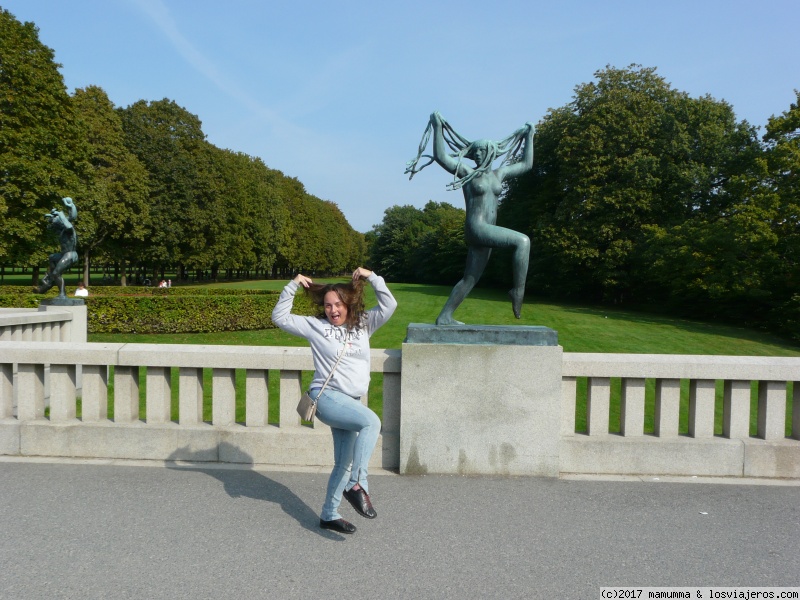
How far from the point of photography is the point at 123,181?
37094 mm

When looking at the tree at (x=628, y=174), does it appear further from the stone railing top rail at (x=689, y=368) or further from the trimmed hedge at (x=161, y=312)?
the stone railing top rail at (x=689, y=368)

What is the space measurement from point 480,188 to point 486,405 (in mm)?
1924

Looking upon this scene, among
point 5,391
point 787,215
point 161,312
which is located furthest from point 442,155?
point 787,215

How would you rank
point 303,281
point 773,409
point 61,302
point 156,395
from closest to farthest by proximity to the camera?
point 303,281 → point 773,409 → point 156,395 → point 61,302

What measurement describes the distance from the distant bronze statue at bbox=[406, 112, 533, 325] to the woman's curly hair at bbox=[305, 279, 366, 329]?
1.46 m

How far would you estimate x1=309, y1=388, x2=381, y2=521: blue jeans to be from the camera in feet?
12.7

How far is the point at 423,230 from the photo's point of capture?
96.0 m

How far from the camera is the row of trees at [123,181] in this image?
26.2 m

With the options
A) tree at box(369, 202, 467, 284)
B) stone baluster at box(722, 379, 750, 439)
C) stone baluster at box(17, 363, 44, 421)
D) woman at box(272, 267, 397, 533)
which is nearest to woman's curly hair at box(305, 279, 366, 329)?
woman at box(272, 267, 397, 533)

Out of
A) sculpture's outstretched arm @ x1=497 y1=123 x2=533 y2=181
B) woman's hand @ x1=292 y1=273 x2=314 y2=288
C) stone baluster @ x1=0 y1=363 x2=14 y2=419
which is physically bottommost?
stone baluster @ x1=0 y1=363 x2=14 y2=419

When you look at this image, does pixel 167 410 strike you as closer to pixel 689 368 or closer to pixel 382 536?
pixel 382 536

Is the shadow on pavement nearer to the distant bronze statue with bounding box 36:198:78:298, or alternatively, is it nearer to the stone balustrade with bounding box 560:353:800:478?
the stone balustrade with bounding box 560:353:800:478

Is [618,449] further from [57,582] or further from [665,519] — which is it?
[57,582]

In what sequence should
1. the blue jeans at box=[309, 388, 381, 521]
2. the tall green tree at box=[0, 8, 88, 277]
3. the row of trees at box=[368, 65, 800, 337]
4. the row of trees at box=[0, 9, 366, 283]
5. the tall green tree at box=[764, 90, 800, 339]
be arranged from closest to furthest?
the blue jeans at box=[309, 388, 381, 521] < the tall green tree at box=[764, 90, 800, 339] < the row of trees at box=[368, 65, 800, 337] < the tall green tree at box=[0, 8, 88, 277] < the row of trees at box=[0, 9, 366, 283]
